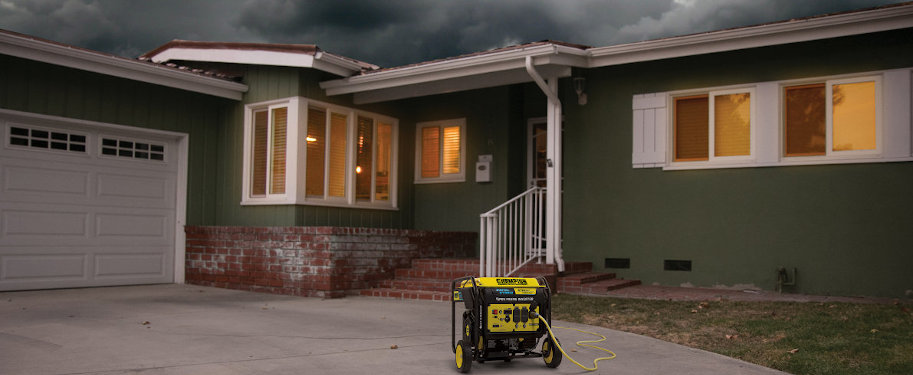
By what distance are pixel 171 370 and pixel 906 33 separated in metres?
7.63

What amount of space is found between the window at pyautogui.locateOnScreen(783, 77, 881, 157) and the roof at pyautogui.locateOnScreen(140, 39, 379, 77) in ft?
18.2

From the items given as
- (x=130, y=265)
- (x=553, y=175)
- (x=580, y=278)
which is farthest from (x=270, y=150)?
(x=580, y=278)

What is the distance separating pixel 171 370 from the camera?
13.3ft

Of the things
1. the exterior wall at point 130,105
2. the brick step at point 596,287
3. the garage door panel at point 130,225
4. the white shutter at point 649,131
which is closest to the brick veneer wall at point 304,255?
the garage door panel at point 130,225

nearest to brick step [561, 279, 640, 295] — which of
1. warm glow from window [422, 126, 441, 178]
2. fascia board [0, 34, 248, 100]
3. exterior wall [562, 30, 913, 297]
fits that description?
exterior wall [562, 30, 913, 297]

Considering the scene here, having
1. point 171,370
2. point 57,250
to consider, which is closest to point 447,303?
point 171,370

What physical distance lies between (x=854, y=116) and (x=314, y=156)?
6632 millimetres

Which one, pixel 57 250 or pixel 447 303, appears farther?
pixel 57 250

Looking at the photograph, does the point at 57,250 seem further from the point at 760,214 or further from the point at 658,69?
the point at 760,214

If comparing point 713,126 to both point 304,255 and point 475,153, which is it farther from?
point 304,255

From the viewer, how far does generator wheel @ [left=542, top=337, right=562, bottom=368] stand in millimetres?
4277

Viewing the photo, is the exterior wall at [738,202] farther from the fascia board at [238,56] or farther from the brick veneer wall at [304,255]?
the fascia board at [238,56]

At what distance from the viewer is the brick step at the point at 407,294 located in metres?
8.22

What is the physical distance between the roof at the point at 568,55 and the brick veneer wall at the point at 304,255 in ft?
6.74
